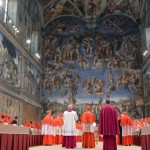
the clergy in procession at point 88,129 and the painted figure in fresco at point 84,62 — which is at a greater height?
the painted figure in fresco at point 84,62

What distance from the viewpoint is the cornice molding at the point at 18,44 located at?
15695 millimetres

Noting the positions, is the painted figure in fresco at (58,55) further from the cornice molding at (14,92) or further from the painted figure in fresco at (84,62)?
the cornice molding at (14,92)

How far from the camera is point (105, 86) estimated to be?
83.7 ft

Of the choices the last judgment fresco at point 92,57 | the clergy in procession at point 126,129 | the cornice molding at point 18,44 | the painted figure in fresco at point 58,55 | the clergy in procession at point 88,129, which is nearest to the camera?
the clergy in procession at point 88,129

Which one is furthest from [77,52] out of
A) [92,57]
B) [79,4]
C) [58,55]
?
[79,4]

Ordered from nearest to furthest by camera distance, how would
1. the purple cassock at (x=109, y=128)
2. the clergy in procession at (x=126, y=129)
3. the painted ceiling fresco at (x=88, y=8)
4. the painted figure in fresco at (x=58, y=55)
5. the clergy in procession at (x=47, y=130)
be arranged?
1. the purple cassock at (x=109, y=128)
2. the clergy in procession at (x=126, y=129)
3. the clergy in procession at (x=47, y=130)
4. the painted ceiling fresco at (x=88, y=8)
5. the painted figure in fresco at (x=58, y=55)

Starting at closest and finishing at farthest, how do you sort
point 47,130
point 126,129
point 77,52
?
point 126,129, point 47,130, point 77,52

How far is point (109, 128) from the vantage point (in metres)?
8.70

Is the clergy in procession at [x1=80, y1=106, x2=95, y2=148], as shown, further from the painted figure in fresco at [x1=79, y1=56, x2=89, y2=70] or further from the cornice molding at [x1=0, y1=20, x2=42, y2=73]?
the painted figure in fresco at [x1=79, y1=56, x2=89, y2=70]

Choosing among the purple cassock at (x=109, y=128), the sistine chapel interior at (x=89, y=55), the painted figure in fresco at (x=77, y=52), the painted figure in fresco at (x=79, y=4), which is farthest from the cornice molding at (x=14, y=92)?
the painted figure in fresco at (x=79, y=4)

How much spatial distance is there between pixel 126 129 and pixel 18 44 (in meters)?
9.31

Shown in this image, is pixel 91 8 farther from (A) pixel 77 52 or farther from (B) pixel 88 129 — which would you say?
(B) pixel 88 129

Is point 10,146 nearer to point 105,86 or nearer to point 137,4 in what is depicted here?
point 105,86

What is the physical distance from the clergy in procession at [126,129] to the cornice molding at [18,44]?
8618mm
